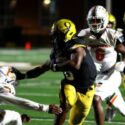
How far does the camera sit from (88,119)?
9055 millimetres

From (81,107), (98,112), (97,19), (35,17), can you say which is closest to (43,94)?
(97,19)

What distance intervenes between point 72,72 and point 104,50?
1434 millimetres

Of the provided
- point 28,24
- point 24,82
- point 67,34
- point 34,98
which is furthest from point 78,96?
point 28,24

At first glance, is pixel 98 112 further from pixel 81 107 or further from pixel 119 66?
pixel 119 66

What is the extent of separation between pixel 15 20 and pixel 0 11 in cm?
137

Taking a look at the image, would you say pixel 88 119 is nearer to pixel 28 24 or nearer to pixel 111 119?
pixel 111 119

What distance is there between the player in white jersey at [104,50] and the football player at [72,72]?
Answer: 0.71 meters

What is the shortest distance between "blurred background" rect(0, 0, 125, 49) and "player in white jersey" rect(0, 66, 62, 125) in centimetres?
2506

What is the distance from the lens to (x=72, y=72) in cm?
702

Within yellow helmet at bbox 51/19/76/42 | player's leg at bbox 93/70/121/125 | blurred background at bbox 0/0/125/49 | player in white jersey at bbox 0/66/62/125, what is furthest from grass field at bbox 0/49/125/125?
blurred background at bbox 0/0/125/49

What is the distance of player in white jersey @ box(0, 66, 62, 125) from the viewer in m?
6.13

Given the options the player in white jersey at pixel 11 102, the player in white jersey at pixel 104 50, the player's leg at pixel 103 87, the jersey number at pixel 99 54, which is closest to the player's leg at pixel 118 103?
the player in white jersey at pixel 104 50

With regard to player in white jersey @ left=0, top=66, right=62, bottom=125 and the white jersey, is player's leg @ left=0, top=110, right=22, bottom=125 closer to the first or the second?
player in white jersey @ left=0, top=66, right=62, bottom=125

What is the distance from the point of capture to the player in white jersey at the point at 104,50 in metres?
7.93
